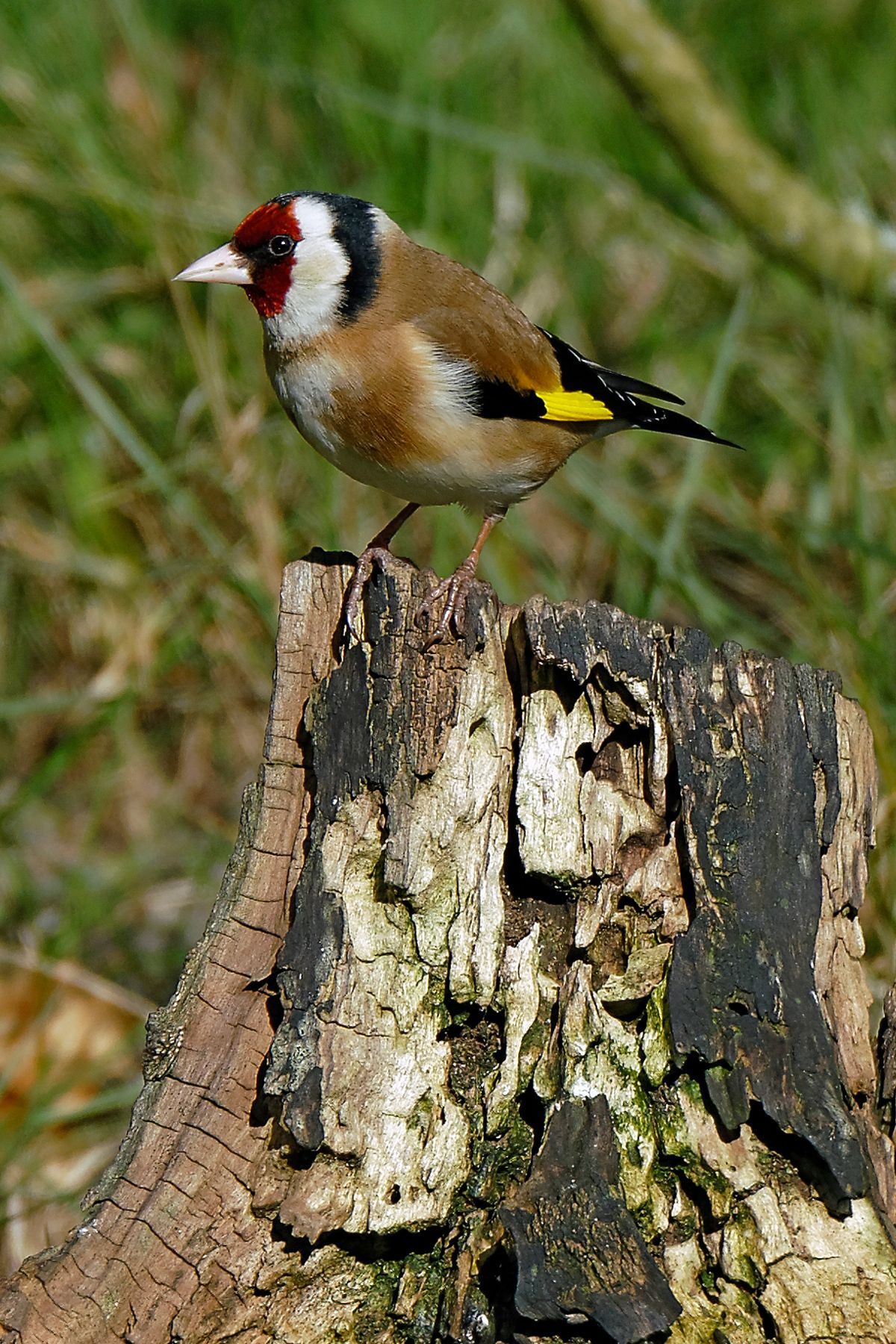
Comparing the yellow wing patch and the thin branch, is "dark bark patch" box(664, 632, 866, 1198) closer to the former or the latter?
the yellow wing patch

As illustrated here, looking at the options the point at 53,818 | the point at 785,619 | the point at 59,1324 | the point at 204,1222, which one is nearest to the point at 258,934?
the point at 204,1222

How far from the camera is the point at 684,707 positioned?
8.46 feet

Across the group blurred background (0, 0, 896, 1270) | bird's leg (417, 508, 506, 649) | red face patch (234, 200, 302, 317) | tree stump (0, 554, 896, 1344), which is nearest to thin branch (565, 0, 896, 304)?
blurred background (0, 0, 896, 1270)

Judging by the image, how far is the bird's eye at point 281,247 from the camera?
3.63m

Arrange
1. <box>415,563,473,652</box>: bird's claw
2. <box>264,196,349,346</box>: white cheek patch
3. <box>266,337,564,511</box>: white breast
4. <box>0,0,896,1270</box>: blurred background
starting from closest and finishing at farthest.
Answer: <box>415,563,473,652</box>: bird's claw
<box>266,337,564,511</box>: white breast
<box>264,196,349,346</box>: white cheek patch
<box>0,0,896,1270</box>: blurred background

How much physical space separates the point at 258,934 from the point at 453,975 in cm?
36

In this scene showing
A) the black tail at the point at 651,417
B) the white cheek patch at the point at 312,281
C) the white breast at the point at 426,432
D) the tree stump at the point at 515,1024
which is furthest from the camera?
the black tail at the point at 651,417

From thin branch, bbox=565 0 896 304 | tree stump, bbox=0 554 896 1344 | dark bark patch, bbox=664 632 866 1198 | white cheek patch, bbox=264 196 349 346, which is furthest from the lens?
thin branch, bbox=565 0 896 304

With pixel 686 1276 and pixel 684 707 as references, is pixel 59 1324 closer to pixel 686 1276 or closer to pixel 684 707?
pixel 686 1276

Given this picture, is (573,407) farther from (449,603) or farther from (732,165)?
(732,165)

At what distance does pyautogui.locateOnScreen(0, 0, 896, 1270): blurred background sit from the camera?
4809 mm

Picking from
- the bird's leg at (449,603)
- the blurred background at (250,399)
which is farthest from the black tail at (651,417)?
the bird's leg at (449,603)

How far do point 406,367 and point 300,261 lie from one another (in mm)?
461

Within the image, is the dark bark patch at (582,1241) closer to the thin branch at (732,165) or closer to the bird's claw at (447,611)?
the bird's claw at (447,611)
